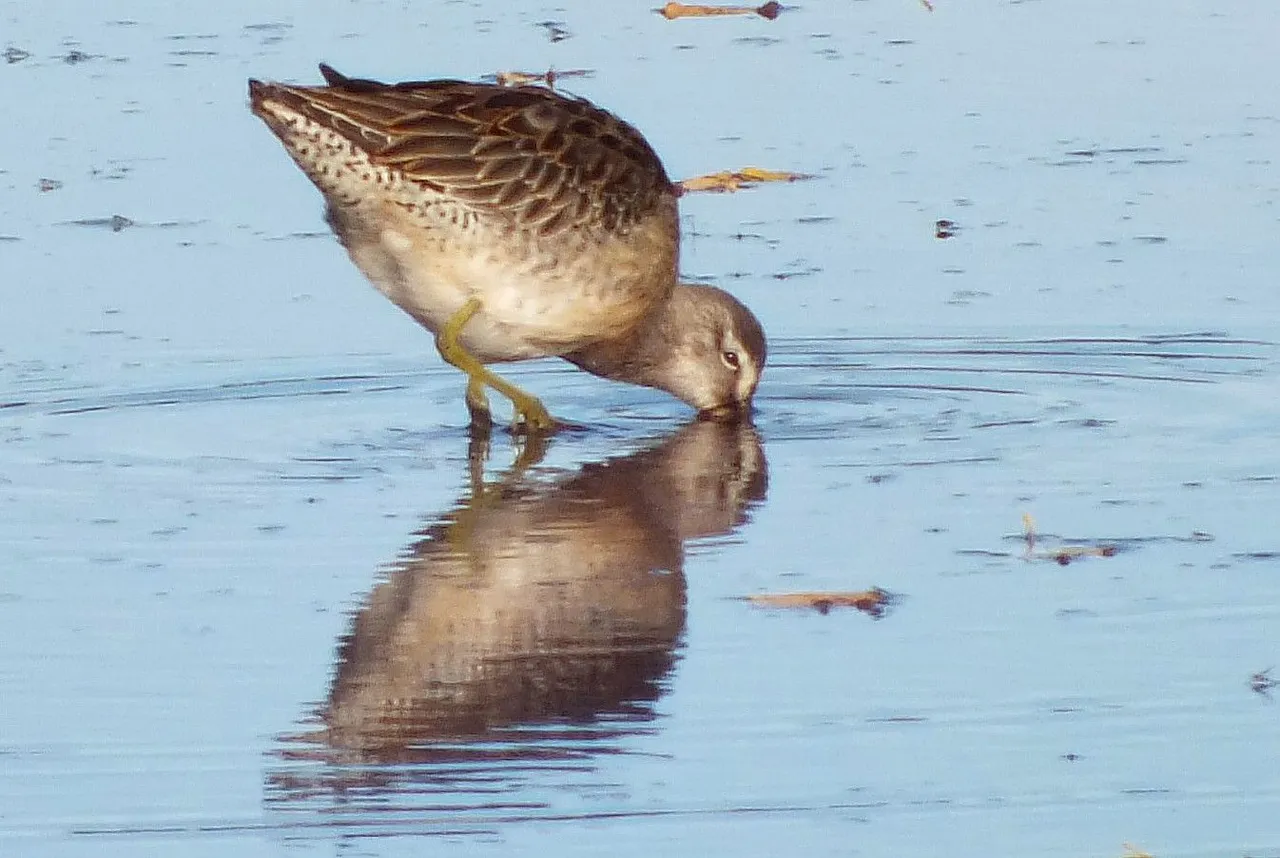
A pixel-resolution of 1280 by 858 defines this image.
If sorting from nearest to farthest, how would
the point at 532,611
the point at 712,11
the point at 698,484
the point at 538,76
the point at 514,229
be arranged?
the point at 532,611 → the point at 698,484 → the point at 514,229 → the point at 538,76 → the point at 712,11

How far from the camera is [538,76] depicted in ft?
37.6

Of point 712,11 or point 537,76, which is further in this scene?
point 712,11

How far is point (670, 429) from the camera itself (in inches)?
325

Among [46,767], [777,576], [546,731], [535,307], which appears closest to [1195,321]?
[535,307]

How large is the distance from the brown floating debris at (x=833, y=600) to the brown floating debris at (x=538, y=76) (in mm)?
5484

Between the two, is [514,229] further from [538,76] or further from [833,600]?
[538,76]

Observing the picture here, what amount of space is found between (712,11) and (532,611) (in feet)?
24.6

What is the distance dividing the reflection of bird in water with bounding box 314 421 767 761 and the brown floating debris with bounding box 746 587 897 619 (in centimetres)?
19

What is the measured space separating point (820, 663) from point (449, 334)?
269 cm

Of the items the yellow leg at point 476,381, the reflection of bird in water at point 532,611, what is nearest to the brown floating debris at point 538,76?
the yellow leg at point 476,381

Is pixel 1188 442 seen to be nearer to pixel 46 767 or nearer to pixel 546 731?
pixel 546 731

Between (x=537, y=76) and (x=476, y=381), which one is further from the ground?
(x=537, y=76)

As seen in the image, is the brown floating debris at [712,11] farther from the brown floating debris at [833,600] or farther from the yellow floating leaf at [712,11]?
the brown floating debris at [833,600]

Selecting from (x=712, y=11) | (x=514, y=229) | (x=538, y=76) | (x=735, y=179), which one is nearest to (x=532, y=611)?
(x=514, y=229)
